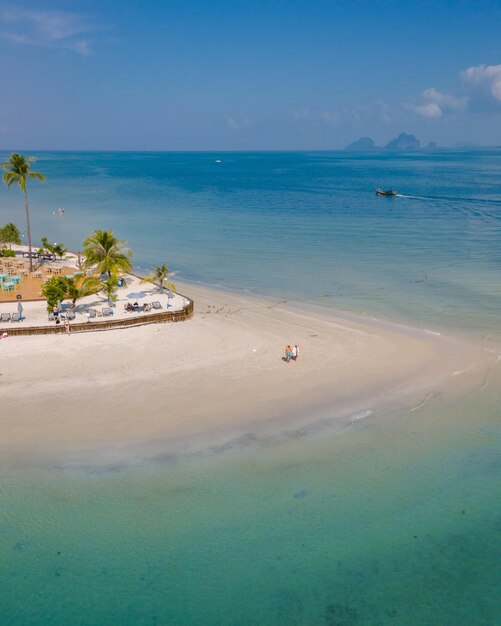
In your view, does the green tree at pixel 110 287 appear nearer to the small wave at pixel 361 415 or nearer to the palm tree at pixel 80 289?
the palm tree at pixel 80 289

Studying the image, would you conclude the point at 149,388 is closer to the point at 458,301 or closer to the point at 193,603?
the point at 193,603

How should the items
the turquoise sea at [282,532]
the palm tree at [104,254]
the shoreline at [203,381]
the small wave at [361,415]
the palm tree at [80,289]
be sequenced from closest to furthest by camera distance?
the turquoise sea at [282,532] < the shoreline at [203,381] < the small wave at [361,415] < the palm tree at [80,289] < the palm tree at [104,254]

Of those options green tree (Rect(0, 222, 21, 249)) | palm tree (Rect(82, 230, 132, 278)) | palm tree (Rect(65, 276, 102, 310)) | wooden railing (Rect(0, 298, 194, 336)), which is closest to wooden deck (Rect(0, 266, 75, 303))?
palm tree (Rect(65, 276, 102, 310))

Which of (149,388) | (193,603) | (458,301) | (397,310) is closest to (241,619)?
(193,603)

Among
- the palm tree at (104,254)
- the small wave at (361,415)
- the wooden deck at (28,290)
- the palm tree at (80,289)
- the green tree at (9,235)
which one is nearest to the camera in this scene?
the small wave at (361,415)

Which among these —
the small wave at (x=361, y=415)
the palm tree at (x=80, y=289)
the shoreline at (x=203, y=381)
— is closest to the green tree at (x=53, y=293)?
the palm tree at (x=80, y=289)

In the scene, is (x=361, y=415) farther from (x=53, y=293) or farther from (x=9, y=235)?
(x=9, y=235)

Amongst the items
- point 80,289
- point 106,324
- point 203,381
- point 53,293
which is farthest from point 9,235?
point 203,381
